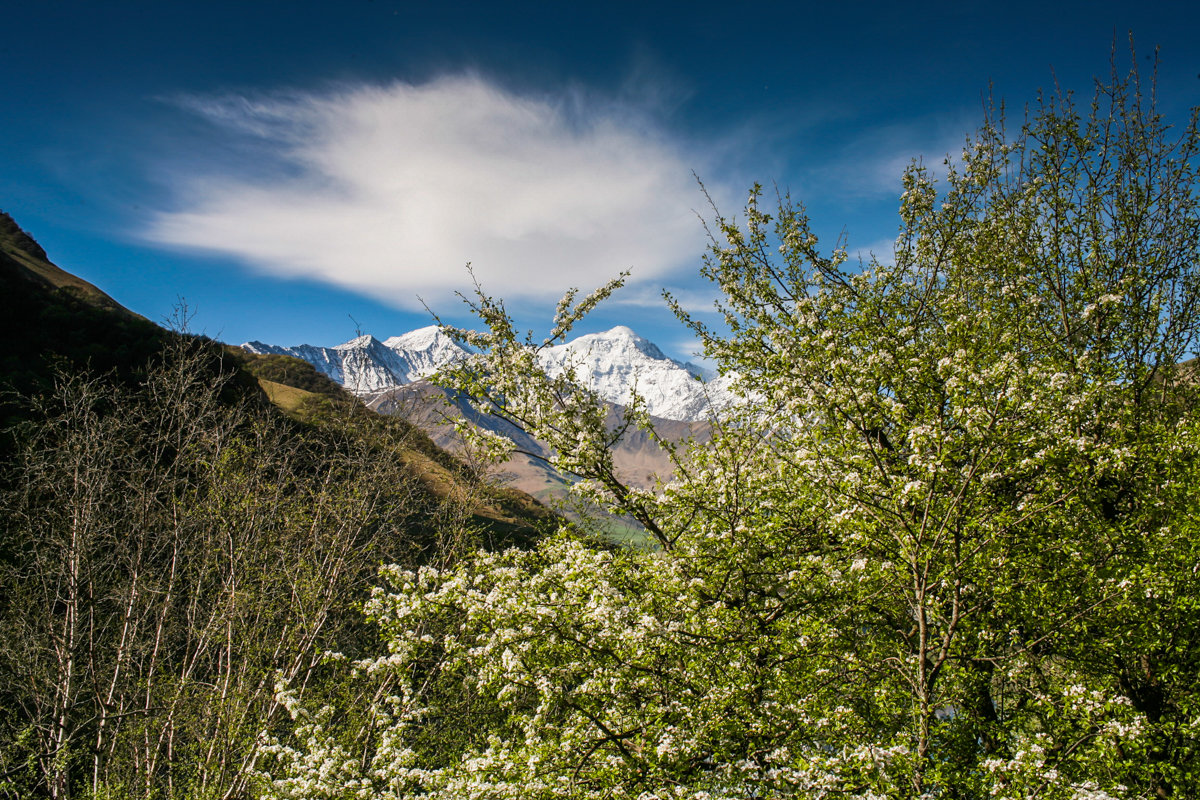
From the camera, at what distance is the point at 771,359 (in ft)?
36.7

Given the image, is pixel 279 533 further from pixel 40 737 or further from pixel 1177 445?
pixel 1177 445

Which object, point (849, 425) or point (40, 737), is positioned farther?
point (40, 737)

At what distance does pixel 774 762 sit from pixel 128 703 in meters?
19.0

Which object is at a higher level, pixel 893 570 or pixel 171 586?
pixel 893 570

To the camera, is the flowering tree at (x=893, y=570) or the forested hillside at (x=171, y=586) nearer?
the flowering tree at (x=893, y=570)

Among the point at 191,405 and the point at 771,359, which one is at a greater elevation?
the point at 771,359

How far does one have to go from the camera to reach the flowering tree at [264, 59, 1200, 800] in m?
7.16

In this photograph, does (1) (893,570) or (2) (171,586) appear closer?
(1) (893,570)

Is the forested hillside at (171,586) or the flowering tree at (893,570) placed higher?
the flowering tree at (893,570)

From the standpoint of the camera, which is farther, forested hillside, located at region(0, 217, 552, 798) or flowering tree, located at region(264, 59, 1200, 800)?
forested hillside, located at region(0, 217, 552, 798)

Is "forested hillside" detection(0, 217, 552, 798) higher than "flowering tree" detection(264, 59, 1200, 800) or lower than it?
lower

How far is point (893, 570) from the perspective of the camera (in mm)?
7371

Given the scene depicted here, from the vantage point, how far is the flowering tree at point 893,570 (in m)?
7.16

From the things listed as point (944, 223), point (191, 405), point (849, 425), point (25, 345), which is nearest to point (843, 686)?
point (849, 425)
